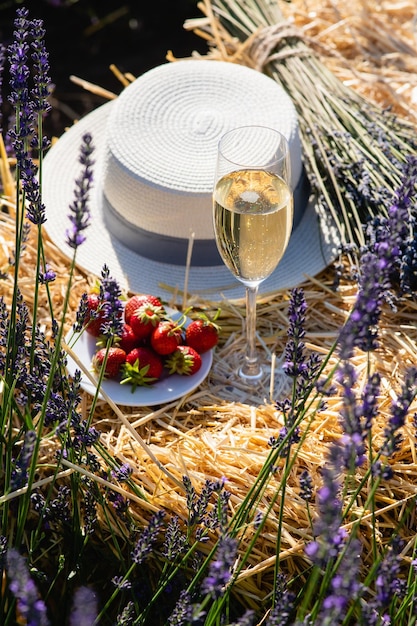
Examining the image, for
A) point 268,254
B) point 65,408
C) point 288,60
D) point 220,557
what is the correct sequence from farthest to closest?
point 288,60 < point 268,254 < point 65,408 < point 220,557

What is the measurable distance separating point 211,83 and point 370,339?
1379 millimetres

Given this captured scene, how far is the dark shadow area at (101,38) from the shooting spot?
3465 millimetres

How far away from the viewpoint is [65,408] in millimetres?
1221

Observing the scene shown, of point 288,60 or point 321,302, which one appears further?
point 288,60

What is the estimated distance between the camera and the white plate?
1627 mm

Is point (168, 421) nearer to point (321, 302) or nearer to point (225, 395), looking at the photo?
point (225, 395)

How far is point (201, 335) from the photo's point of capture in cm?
170

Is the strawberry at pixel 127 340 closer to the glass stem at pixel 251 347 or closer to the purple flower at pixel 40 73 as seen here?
the glass stem at pixel 251 347

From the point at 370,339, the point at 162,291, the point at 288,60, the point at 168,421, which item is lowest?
the point at 168,421

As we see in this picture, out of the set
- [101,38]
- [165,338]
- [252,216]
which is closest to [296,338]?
[252,216]

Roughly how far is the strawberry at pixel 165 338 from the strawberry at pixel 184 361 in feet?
0.06

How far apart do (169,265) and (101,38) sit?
211 cm

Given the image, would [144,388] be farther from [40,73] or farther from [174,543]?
[40,73]

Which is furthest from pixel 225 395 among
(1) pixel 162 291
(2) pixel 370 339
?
(2) pixel 370 339
